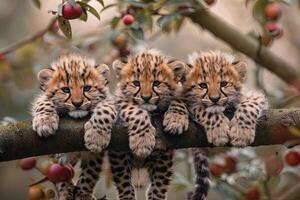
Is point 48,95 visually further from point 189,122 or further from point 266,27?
point 266,27

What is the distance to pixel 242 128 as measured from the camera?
141 inches

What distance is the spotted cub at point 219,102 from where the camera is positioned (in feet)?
11.8

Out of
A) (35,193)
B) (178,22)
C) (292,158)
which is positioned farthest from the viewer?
(178,22)

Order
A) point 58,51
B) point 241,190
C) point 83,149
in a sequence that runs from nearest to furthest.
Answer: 1. point 83,149
2. point 241,190
3. point 58,51

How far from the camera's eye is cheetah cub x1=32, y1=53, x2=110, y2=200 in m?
3.58

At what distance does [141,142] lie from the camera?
3527mm

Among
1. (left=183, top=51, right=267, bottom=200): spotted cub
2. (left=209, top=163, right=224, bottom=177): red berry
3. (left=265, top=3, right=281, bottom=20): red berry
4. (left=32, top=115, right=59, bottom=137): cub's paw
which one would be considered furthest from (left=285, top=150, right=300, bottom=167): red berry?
(left=32, top=115, right=59, bottom=137): cub's paw

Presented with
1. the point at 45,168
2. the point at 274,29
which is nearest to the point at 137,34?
the point at 45,168

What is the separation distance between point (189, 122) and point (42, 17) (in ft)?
18.3

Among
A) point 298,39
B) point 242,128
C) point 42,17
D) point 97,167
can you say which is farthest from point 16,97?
point 242,128

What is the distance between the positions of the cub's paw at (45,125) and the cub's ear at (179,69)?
618mm

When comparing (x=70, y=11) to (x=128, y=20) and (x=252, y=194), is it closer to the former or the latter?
(x=128, y=20)

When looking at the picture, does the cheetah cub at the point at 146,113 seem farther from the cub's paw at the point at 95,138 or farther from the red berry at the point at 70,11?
the red berry at the point at 70,11

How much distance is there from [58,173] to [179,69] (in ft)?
2.39
